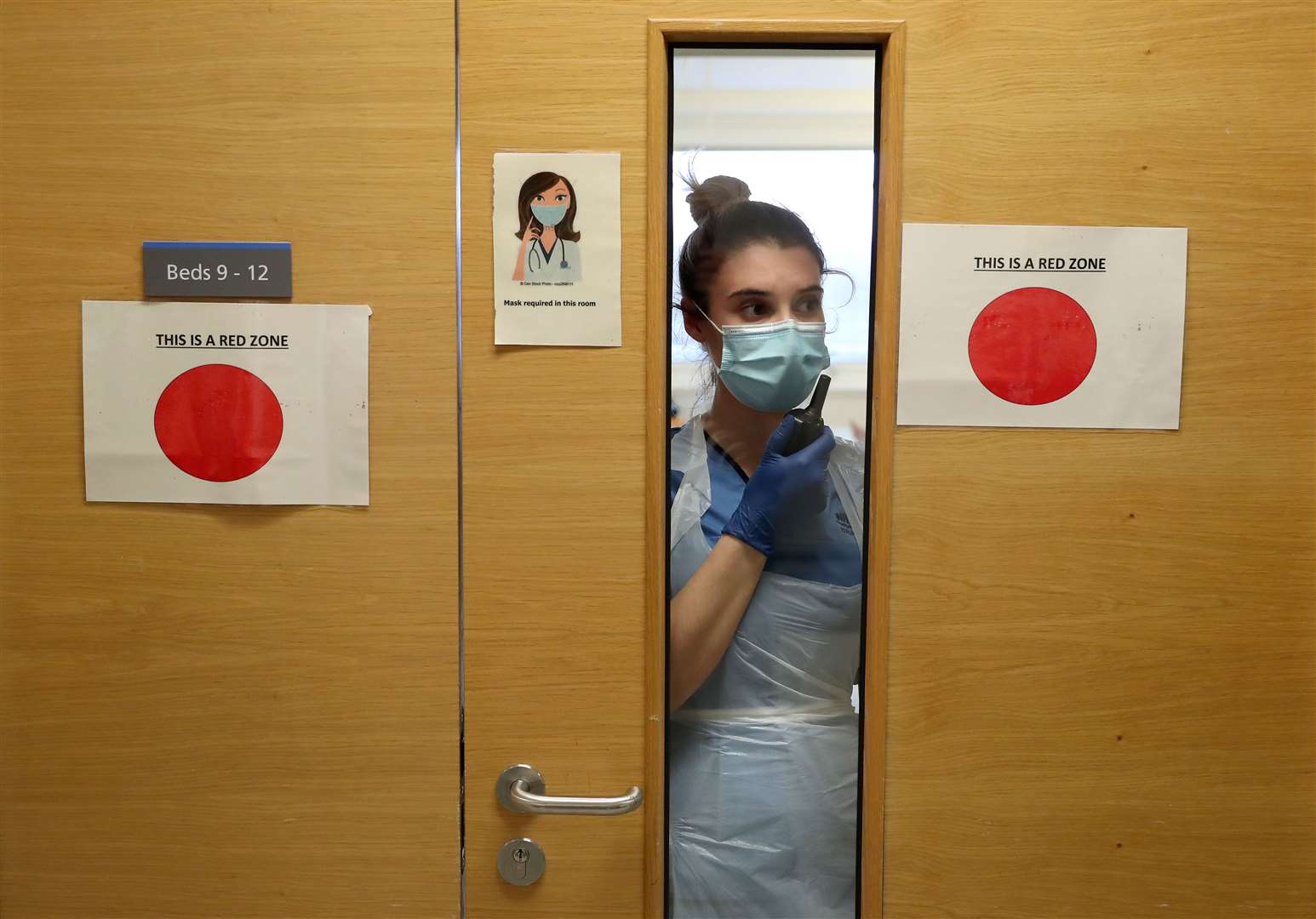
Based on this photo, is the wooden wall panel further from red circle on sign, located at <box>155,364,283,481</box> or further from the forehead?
red circle on sign, located at <box>155,364,283,481</box>

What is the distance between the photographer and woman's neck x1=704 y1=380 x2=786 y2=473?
1.01 meters

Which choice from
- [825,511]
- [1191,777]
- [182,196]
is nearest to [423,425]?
[182,196]

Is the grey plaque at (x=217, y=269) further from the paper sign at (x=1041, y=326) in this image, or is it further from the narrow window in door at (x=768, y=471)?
the paper sign at (x=1041, y=326)

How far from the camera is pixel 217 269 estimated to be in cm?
101

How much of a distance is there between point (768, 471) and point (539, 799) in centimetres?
48

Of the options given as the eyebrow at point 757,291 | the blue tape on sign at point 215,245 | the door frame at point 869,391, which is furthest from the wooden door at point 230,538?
the eyebrow at point 757,291

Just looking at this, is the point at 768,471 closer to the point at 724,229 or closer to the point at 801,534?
the point at 801,534

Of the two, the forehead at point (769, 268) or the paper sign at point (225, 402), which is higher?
the forehead at point (769, 268)

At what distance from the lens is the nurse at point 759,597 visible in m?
1.00

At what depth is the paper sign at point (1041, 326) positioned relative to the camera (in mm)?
1000

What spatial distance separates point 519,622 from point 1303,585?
3.08 feet

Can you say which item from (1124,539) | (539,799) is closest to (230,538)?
(539,799)

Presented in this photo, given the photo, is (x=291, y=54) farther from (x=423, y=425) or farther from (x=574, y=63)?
(x=423, y=425)

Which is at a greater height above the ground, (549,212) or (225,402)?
(549,212)
